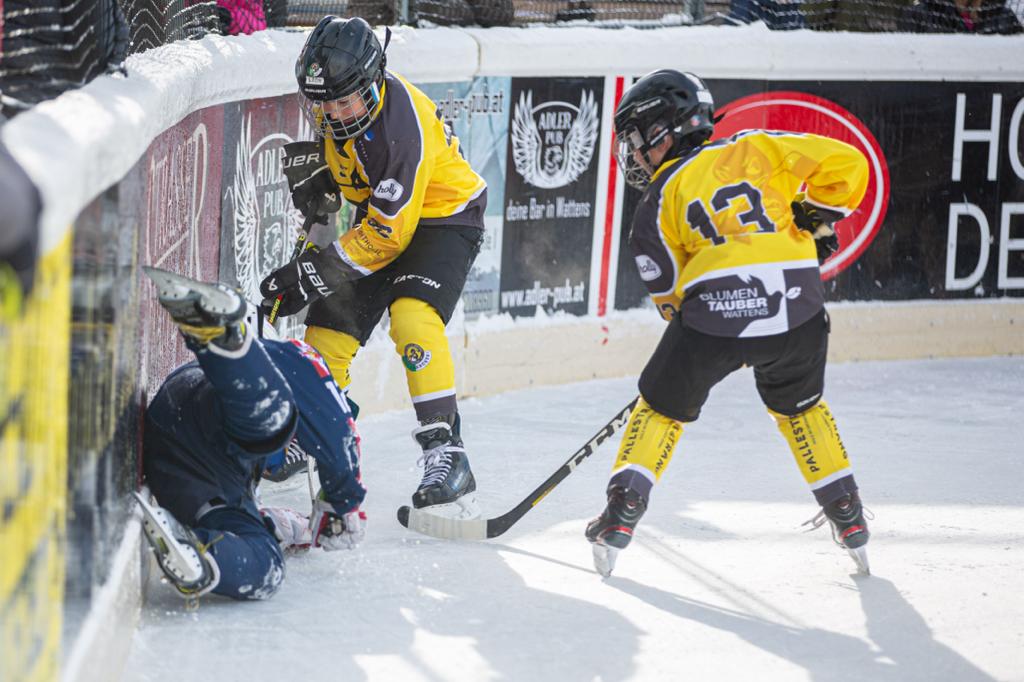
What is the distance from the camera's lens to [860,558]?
3.71 meters

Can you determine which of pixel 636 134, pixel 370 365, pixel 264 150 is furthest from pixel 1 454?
pixel 370 365

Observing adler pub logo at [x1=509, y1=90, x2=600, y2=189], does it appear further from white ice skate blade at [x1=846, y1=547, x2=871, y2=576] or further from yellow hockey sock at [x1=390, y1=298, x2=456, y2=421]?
white ice skate blade at [x1=846, y1=547, x2=871, y2=576]

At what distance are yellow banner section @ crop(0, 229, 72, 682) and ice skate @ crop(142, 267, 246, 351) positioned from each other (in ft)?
2.14

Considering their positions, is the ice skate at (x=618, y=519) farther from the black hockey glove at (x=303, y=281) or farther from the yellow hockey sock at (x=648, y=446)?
the black hockey glove at (x=303, y=281)

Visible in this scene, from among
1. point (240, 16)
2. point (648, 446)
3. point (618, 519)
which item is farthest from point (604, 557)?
point (240, 16)

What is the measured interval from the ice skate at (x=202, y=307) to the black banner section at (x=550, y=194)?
10.2 feet

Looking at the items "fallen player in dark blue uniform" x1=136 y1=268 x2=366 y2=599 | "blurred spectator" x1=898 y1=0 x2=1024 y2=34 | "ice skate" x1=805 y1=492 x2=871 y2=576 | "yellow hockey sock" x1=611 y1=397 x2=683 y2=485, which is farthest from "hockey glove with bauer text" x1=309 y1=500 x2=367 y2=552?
"blurred spectator" x1=898 y1=0 x2=1024 y2=34

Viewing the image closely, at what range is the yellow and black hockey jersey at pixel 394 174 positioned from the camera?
13.1 ft

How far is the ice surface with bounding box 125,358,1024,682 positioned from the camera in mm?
3057

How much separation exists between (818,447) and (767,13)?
351 centimetres

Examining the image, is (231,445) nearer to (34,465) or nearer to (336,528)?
(336,528)

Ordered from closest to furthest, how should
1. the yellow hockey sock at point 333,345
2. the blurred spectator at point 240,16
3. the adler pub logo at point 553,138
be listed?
1. the yellow hockey sock at point 333,345
2. the blurred spectator at point 240,16
3. the adler pub logo at point 553,138

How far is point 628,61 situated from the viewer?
20.3 ft

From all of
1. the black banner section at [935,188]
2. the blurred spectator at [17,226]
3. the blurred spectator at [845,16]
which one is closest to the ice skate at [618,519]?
the blurred spectator at [17,226]
